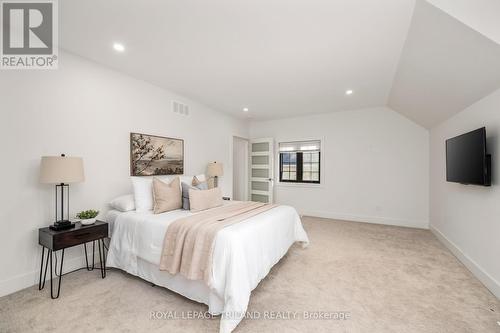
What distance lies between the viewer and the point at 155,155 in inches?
134

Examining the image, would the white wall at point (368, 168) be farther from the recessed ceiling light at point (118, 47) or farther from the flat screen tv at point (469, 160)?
the recessed ceiling light at point (118, 47)

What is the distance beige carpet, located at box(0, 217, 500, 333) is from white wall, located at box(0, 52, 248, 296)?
21.6 inches

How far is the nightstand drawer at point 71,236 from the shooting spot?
200 cm

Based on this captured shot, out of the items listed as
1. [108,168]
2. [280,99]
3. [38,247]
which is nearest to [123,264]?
[38,247]

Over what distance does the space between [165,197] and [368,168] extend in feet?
14.3

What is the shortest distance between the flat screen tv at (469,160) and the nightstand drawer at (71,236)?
4155 millimetres

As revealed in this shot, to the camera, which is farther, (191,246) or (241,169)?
(241,169)

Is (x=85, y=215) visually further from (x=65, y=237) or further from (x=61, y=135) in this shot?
(x=61, y=135)

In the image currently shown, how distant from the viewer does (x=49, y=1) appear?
1767mm

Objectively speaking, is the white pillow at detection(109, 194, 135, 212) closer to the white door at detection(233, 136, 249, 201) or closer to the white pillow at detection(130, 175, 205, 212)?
the white pillow at detection(130, 175, 205, 212)

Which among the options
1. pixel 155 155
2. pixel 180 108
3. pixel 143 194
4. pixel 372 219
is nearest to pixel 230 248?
pixel 143 194

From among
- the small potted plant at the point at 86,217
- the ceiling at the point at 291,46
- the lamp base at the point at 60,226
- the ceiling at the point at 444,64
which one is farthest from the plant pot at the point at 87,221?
the ceiling at the point at 444,64

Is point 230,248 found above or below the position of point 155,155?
below

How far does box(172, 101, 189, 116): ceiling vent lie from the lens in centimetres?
379
